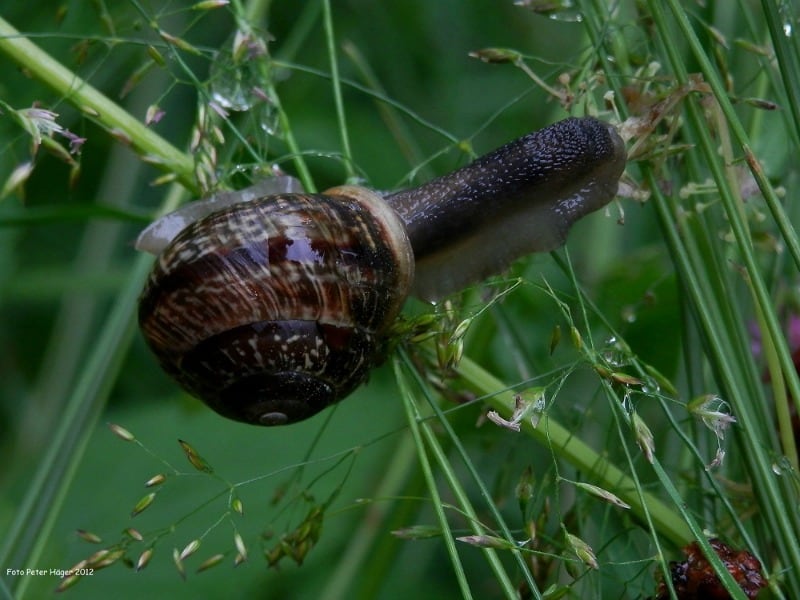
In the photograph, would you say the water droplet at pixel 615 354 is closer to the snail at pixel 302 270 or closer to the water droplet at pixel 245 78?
the snail at pixel 302 270

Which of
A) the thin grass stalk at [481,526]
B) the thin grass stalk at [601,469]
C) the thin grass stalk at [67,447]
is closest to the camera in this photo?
the thin grass stalk at [481,526]

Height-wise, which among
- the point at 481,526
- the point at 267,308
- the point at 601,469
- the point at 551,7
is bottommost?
the point at 601,469

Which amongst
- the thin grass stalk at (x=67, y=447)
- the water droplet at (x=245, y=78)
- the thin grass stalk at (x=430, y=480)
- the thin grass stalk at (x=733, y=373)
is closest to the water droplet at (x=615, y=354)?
the thin grass stalk at (x=733, y=373)

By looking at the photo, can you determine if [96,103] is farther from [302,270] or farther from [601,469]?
[601,469]

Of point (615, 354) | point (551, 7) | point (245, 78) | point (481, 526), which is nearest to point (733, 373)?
point (615, 354)

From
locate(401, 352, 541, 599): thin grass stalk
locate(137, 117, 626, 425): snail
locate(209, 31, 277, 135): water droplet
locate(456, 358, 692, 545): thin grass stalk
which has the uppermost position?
locate(209, 31, 277, 135): water droplet

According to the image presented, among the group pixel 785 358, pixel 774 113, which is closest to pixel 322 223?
pixel 785 358

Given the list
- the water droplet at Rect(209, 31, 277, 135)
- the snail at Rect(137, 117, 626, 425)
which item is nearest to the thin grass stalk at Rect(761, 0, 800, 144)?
the snail at Rect(137, 117, 626, 425)

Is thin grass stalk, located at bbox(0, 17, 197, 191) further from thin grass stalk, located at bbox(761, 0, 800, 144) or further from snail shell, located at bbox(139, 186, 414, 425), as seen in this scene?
A: thin grass stalk, located at bbox(761, 0, 800, 144)
